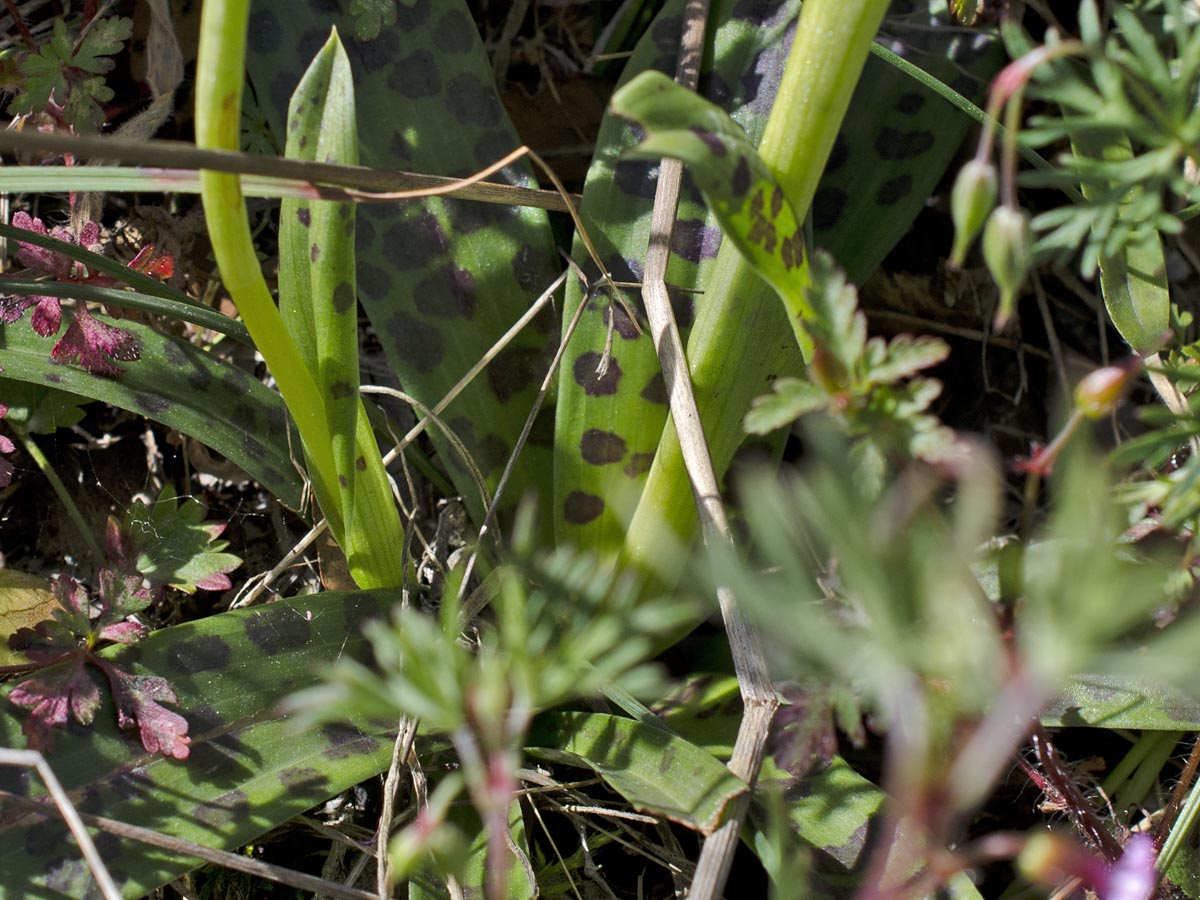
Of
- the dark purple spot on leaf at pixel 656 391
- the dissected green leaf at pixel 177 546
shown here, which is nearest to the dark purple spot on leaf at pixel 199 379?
the dissected green leaf at pixel 177 546

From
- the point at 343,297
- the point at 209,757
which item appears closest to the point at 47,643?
the point at 209,757

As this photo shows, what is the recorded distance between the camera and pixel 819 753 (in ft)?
3.06

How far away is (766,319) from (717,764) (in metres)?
0.40

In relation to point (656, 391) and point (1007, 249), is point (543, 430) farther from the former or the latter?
point (1007, 249)

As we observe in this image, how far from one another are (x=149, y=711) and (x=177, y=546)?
0.18 metres

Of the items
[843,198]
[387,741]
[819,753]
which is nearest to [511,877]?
[387,741]

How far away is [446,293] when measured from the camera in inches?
44.7

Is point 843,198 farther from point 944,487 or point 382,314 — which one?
point 382,314

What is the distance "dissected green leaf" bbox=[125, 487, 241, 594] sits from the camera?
1.01m

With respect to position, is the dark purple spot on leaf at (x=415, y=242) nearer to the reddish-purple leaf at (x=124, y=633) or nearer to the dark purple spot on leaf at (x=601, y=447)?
the dark purple spot on leaf at (x=601, y=447)

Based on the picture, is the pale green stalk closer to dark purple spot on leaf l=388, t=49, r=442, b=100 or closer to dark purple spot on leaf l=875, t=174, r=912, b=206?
dark purple spot on leaf l=388, t=49, r=442, b=100

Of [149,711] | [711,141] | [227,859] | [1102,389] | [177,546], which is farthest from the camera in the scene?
[177,546]

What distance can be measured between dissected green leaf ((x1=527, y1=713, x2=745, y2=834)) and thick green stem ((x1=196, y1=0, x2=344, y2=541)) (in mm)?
316

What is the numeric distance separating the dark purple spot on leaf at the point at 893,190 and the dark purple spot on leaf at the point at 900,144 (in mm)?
24
